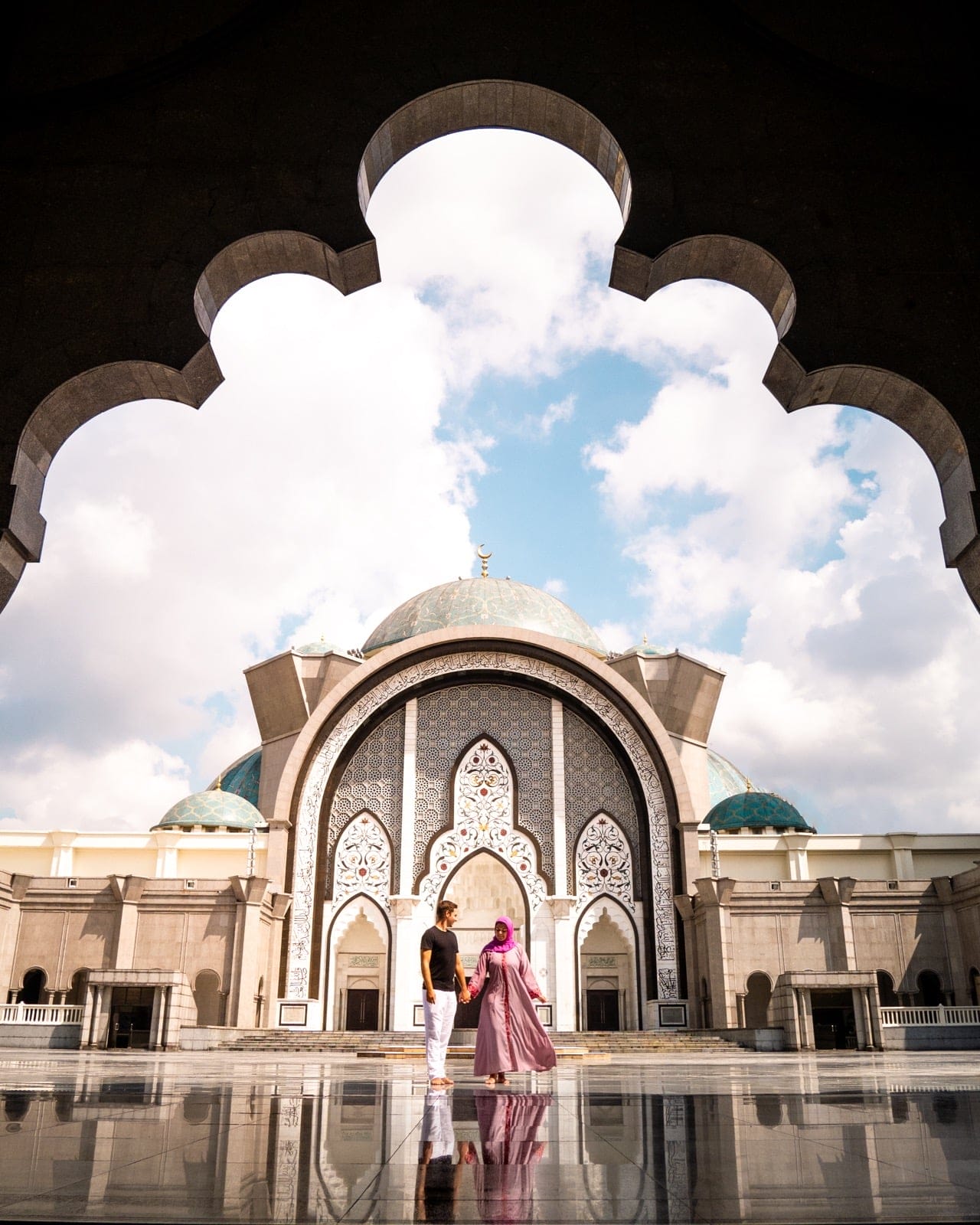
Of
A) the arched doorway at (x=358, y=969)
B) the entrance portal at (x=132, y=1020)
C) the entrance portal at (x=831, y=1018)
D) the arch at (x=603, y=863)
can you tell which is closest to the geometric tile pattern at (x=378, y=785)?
the arched doorway at (x=358, y=969)

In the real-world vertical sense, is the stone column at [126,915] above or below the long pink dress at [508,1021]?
above

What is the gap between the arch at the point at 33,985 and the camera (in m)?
18.8

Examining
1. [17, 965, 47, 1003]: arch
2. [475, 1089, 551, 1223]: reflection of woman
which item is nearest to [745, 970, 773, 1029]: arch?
[17, 965, 47, 1003]: arch

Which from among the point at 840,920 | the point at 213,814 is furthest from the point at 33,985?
the point at 840,920

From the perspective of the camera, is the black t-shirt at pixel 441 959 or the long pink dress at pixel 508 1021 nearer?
the long pink dress at pixel 508 1021

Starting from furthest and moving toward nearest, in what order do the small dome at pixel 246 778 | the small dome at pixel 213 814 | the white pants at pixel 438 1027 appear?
the small dome at pixel 246 778 < the small dome at pixel 213 814 < the white pants at pixel 438 1027

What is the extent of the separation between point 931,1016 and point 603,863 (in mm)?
6203

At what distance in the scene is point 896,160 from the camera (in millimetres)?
4457

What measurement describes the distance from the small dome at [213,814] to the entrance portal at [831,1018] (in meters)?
12.9

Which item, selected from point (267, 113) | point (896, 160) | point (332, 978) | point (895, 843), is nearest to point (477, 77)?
point (267, 113)

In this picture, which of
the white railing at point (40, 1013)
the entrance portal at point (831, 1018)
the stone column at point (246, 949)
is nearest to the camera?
the entrance portal at point (831, 1018)

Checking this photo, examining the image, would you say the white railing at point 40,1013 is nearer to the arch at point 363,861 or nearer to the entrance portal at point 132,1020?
the entrance portal at point 132,1020

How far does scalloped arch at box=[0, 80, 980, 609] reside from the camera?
13.3ft

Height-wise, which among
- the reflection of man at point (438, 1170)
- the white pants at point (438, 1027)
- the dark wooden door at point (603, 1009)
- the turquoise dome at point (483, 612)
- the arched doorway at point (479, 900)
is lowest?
the reflection of man at point (438, 1170)
